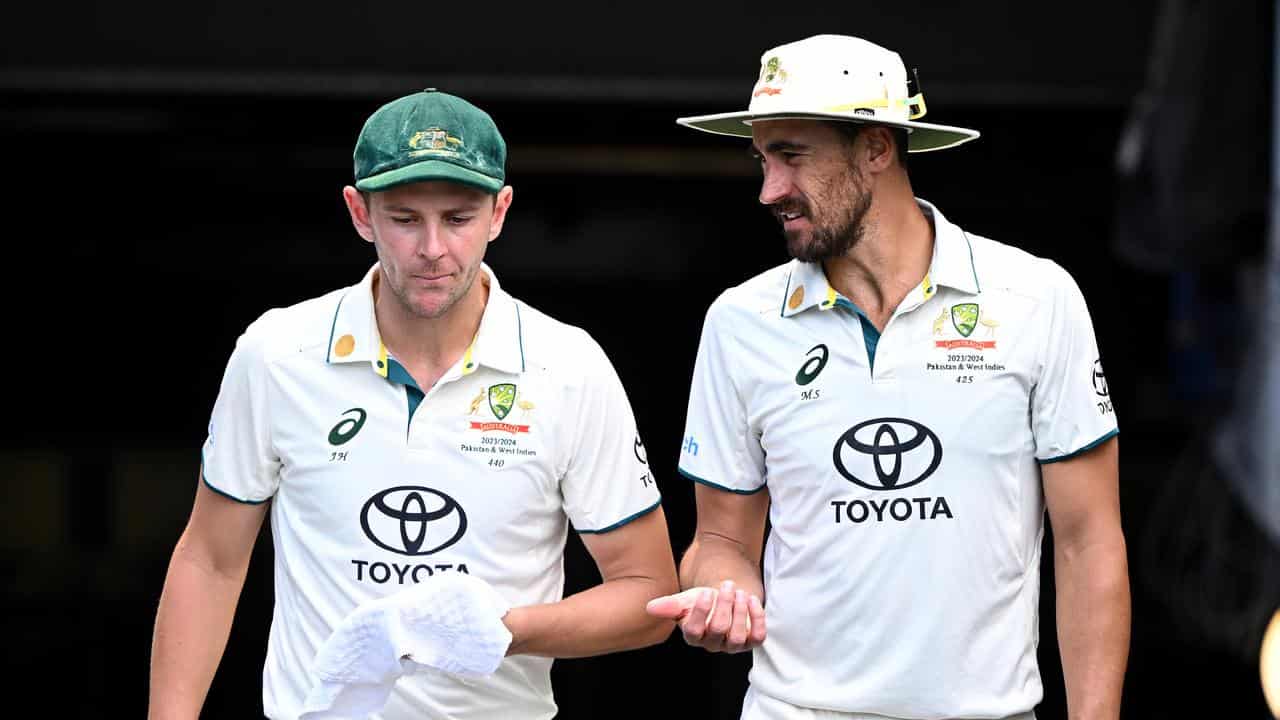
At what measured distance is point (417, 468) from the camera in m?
A: 2.53

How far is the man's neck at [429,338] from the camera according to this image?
102 inches

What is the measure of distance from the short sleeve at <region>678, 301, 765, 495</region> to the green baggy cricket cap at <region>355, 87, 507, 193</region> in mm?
388

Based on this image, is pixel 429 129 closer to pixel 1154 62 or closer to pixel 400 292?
pixel 400 292

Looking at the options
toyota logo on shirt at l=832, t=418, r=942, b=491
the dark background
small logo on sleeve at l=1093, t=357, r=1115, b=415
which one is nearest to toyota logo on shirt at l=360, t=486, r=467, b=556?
toyota logo on shirt at l=832, t=418, r=942, b=491

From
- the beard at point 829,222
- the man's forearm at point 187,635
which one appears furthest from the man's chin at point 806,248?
the man's forearm at point 187,635

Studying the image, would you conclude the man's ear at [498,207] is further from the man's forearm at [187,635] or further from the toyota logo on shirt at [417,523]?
the man's forearm at [187,635]

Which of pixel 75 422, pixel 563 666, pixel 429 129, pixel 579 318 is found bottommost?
pixel 563 666

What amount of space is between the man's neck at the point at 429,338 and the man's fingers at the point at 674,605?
44cm

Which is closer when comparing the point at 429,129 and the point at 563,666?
the point at 429,129


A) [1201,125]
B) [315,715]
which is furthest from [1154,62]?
[315,715]

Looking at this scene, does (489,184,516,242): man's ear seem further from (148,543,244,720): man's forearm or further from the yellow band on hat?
(148,543,244,720): man's forearm

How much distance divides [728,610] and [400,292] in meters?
0.60

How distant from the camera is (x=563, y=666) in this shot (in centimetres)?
553

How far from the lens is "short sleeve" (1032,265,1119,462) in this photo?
8.22ft
